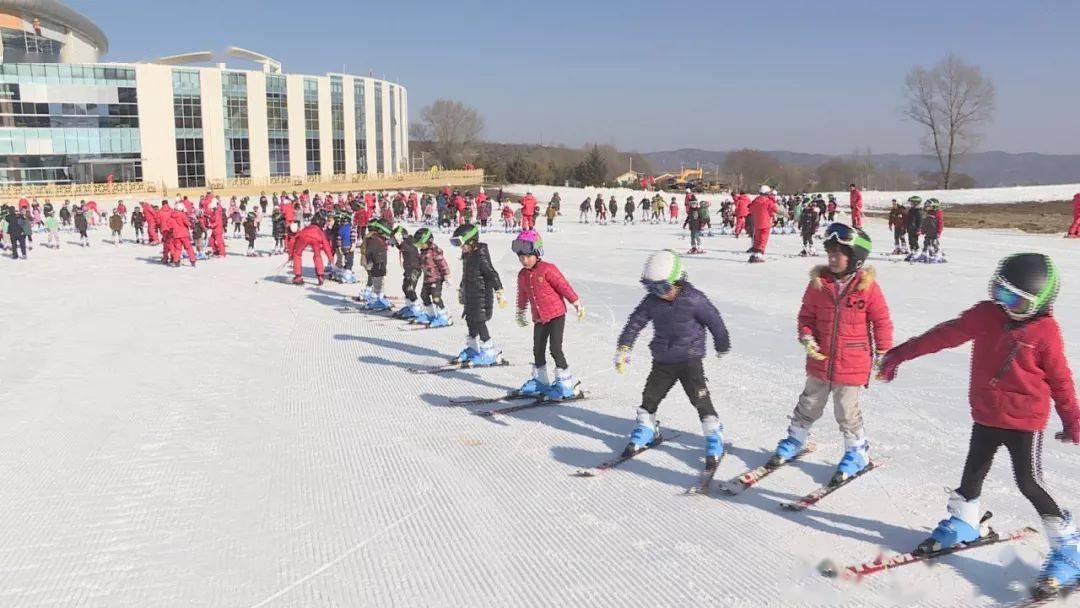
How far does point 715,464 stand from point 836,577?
122 centimetres

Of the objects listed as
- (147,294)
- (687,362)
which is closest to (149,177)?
(147,294)

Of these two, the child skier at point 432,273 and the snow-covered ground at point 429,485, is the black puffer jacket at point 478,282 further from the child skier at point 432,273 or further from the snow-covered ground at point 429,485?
the child skier at point 432,273

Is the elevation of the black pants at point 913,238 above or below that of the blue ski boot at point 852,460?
above

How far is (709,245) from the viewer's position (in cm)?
1966

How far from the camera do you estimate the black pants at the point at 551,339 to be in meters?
5.89

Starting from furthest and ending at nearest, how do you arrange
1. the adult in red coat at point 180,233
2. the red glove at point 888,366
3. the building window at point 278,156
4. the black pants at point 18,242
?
the building window at point 278,156 < the black pants at point 18,242 < the adult in red coat at point 180,233 < the red glove at point 888,366

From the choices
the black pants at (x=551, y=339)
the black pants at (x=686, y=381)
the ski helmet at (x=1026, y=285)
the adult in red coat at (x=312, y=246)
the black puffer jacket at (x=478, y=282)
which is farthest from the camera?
the adult in red coat at (x=312, y=246)

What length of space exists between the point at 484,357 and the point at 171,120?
166 feet

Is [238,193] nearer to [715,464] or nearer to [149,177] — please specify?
[149,177]

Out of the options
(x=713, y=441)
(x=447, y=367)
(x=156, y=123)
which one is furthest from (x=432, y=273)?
(x=156, y=123)

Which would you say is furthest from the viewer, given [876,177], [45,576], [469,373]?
[876,177]

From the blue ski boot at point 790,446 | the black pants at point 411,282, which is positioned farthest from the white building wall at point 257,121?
the blue ski boot at point 790,446

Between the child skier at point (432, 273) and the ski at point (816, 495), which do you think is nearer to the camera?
the ski at point (816, 495)

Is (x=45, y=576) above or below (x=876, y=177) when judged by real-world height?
below
